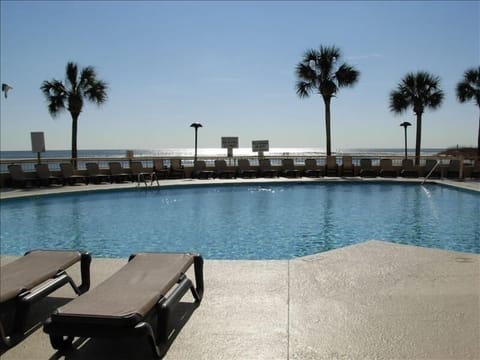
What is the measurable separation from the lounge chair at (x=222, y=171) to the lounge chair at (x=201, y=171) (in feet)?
0.85

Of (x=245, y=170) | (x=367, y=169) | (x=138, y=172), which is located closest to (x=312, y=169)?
(x=367, y=169)

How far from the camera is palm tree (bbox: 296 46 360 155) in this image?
19250 mm

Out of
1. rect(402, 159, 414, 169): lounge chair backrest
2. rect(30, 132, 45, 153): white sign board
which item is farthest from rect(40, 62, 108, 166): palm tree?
rect(402, 159, 414, 169): lounge chair backrest

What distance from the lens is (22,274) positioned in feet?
10.4

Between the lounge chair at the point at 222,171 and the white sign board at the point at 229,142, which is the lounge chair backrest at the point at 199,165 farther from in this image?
the white sign board at the point at 229,142

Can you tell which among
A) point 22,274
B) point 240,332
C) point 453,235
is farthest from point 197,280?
point 453,235

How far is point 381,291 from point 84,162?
49.0 feet

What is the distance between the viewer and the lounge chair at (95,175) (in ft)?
49.4

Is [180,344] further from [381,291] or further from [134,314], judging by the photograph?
[381,291]

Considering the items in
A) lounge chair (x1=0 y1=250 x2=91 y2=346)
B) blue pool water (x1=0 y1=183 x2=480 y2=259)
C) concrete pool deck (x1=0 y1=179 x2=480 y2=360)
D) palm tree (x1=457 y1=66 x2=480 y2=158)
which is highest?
palm tree (x1=457 y1=66 x2=480 y2=158)

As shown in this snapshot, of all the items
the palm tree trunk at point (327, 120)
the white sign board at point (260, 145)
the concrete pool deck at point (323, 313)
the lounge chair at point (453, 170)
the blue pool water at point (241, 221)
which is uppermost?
the palm tree trunk at point (327, 120)

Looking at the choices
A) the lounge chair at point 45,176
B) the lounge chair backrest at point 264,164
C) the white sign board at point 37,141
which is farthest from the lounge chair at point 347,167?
the white sign board at point 37,141

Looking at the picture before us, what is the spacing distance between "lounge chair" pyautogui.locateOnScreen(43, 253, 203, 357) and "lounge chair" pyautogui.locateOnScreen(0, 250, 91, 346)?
428 millimetres

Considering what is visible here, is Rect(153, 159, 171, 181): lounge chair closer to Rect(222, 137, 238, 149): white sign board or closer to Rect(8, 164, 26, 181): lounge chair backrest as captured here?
Rect(222, 137, 238, 149): white sign board
